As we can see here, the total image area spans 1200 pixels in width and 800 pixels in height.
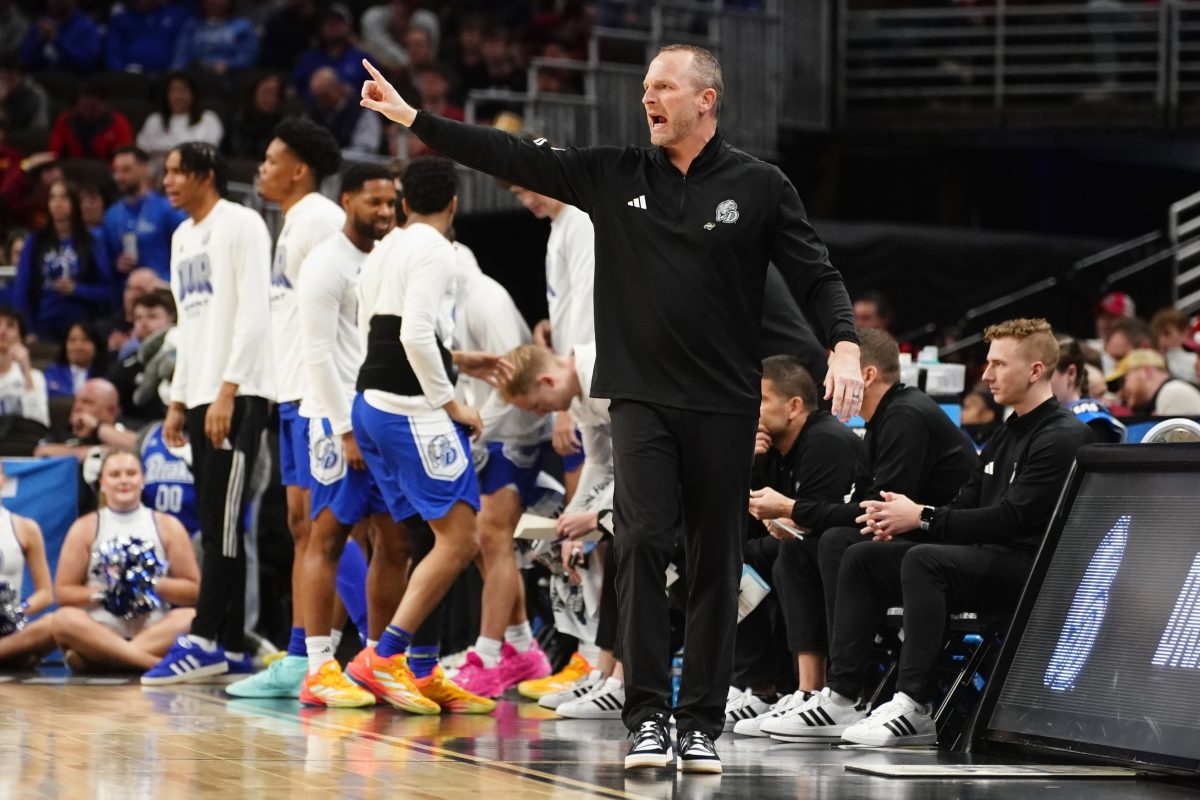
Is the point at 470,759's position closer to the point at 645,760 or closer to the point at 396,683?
the point at 645,760

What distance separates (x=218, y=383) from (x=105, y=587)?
170 cm

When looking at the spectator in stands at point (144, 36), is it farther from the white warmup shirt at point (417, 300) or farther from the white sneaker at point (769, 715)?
the white sneaker at point (769, 715)

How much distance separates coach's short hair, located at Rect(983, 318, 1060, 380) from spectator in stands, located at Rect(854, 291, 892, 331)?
6.65m

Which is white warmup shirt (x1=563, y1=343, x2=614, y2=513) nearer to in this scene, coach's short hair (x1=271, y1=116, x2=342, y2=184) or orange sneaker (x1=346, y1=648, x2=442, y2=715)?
orange sneaker (x1=346, y1=648, x2=442, y2=715)

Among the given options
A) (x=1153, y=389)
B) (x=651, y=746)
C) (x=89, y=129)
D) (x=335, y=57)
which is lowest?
(x=651, y=746)

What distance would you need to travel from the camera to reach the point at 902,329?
15.1 metres

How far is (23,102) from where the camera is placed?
16.6m

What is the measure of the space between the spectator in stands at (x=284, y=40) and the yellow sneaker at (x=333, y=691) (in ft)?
34.6

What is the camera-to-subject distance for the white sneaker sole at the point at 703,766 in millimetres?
5688

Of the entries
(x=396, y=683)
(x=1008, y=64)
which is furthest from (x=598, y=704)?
(x=1008, y=64)

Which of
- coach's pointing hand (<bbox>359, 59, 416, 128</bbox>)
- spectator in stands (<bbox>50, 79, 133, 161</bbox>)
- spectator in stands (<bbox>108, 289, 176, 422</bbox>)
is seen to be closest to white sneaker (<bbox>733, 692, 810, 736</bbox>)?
coach's pointing hand (<bbox>359, 59, 416, 128</bbox>)

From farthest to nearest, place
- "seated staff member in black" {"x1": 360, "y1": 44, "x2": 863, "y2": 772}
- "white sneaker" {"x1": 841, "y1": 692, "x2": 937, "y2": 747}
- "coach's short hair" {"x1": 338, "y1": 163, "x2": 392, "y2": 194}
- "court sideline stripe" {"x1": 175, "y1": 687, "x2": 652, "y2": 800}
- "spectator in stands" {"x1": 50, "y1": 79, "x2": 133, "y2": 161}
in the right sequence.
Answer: "spectator in stands" {"x1": 50, "y1": 79, "x2": 133, "y2": 161}
"coach's short hair" {"x1": 338, "y1": 163, "x2": 392, "y2": 194}
"white sneaker" {"x1": 841, "y1": 692, "x2": 937, "y2": 747}
"seated staff member in black" {"x1": 360, "y1": 44, "x2": 863, "y2": 772}
"court sideline stripe" {"x1": 175, "y1": 687, "x2": 652, "y2": 800}

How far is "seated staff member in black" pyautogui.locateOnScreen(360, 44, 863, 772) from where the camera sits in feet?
19.0

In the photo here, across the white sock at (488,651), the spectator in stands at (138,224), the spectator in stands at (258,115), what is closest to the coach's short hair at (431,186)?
the white sock at (488,651)
